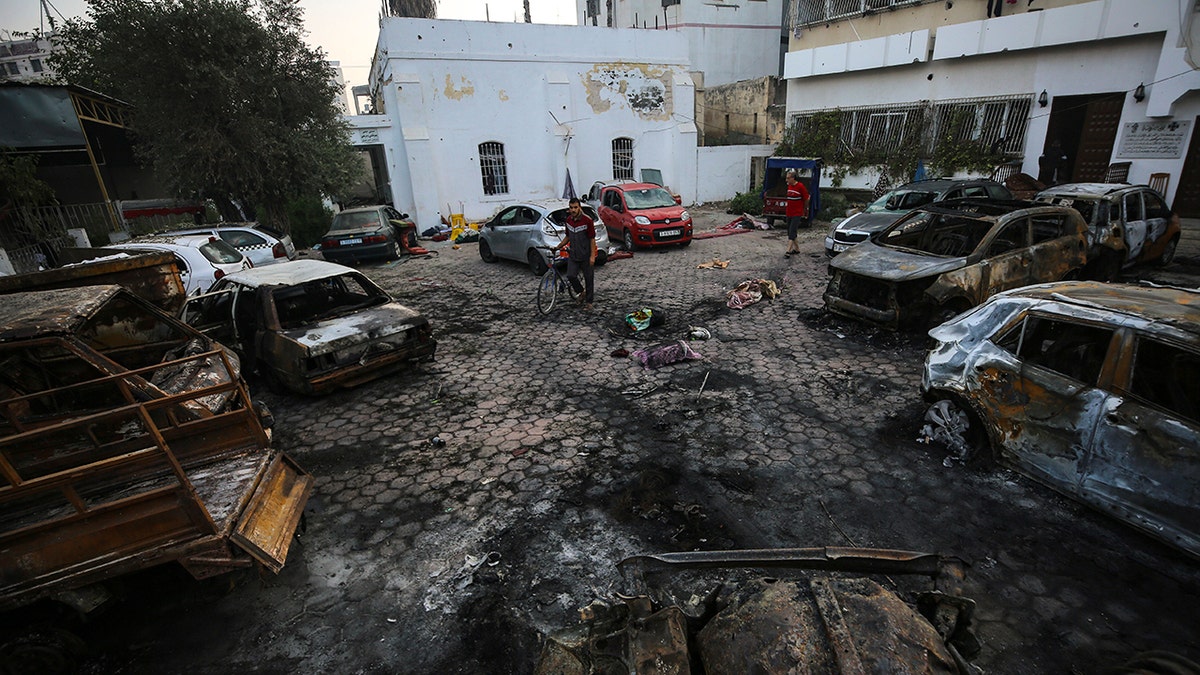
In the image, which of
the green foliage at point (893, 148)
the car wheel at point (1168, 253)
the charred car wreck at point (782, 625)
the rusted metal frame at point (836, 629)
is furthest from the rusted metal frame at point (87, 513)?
the green foliage at point (893, 148)

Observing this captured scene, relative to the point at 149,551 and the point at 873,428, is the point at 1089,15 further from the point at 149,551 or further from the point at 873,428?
the point at 149,551

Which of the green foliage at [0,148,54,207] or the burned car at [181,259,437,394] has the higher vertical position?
the green foliage at [0,148,54,207]

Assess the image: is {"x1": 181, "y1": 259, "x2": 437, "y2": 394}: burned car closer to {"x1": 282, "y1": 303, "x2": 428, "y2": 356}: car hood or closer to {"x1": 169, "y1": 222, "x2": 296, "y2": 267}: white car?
{"x1": 282, "y1": 303, "x2": 428, "y2": 356}: car hood

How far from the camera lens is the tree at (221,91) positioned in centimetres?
1171

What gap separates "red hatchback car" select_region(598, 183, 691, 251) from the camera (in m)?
13.7

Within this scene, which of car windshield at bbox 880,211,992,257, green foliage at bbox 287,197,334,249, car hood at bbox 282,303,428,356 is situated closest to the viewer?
car hood at bbox 282,303,428,356

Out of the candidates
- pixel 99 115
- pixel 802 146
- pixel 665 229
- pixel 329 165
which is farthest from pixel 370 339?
pixel 802 146

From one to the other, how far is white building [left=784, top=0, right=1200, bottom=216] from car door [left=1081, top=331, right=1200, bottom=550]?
544 inches

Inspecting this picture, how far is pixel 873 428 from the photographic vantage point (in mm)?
4926

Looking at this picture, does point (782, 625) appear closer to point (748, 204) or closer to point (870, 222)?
point (870, 222)

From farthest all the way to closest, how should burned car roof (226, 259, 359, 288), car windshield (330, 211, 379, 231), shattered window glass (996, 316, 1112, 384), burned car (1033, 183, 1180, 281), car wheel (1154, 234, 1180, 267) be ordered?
1. car windshield (330, 211, 379, 231)
2. car wheel (1154, 234, 1180, 267)
3. burned car (1033, 183, 1180, 281)
4. burned car roof (226, 259, 359, 288)
5. shattered window glass (996, 316, 1112, 384)

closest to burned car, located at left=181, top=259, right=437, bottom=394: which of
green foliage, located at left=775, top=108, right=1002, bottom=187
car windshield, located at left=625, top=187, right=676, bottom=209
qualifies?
car windshield, located at left=625, top=187, right=676, bottom=209

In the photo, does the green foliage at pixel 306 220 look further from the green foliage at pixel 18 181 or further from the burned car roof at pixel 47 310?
the burned car roof at pixel 47 310

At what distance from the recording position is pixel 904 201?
11320 millimetres
